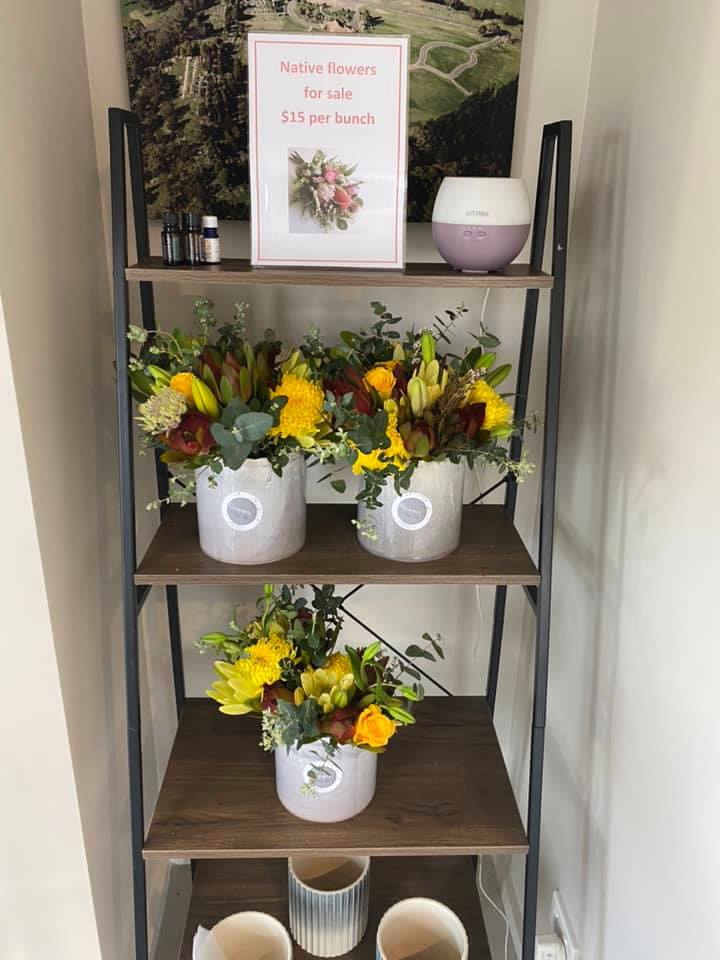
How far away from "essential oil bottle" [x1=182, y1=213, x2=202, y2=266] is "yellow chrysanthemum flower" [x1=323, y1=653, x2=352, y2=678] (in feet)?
2.09

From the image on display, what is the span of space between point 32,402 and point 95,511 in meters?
0.32

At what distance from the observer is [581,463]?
1.37 m

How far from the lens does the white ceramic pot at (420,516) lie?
113cm

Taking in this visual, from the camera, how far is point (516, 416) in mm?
1367

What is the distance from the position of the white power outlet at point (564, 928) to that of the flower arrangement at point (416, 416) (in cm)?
93

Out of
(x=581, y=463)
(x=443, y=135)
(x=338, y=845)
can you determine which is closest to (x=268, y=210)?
(x=443, y=135)

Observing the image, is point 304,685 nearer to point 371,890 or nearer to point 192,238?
point 371,890

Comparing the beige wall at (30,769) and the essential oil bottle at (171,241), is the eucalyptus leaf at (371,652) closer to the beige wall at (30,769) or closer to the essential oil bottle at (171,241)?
the beige wall at (30,769)

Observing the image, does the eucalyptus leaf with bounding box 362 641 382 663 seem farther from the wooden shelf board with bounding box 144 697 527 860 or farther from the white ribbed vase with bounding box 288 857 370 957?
the white ribbed vase with bounding box 288 857 370 957

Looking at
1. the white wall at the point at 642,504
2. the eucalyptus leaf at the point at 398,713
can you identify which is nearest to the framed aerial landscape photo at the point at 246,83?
the white wall at the point at 642,504

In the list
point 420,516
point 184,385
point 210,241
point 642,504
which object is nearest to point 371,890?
point 420,516

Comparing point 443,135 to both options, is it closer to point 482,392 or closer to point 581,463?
point 482,392

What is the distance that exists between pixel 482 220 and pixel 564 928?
128 centimetres

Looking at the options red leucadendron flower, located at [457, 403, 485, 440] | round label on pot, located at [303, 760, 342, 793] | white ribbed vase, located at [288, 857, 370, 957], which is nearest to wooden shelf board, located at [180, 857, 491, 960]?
white ribbed vase, located at [288, 857, 370, 957]
